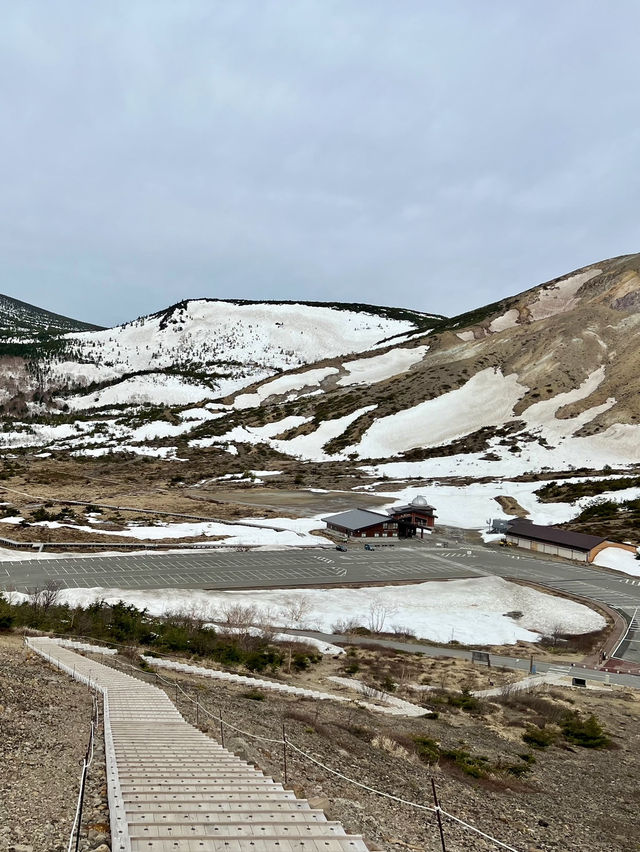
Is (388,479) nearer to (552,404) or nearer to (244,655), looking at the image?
(552,404)

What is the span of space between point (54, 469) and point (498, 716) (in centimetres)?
10259

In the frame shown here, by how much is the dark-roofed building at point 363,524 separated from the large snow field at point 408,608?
18242 millimetres

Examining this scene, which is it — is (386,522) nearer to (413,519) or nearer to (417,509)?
(413,519)

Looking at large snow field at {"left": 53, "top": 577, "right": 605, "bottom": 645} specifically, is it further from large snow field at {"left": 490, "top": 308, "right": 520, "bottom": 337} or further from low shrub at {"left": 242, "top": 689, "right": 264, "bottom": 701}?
large snow field at {"left": 490, "top": 308, "right": 520, "bottom": 337}

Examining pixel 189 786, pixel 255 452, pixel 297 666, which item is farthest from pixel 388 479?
pixel 189 786

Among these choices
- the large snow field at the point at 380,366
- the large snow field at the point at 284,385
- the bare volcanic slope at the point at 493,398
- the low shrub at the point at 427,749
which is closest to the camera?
the low shrub at the point at 427,749

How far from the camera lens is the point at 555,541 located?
196 feet

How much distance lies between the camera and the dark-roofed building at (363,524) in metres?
64.1

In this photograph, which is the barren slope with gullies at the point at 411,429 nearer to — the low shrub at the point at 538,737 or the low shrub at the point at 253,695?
the low shrub at the point at 253,695

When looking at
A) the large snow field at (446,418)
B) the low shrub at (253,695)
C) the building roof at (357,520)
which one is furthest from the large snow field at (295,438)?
the low shrub at (253,695)

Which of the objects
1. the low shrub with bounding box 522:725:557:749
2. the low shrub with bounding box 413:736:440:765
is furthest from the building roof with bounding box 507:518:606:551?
the low shrub with bounding box 413:736:440:765

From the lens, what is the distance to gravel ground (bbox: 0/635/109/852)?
19.2 ft

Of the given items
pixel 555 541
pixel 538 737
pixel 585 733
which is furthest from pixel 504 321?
pixel 538 737

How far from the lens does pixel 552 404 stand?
373 ft
